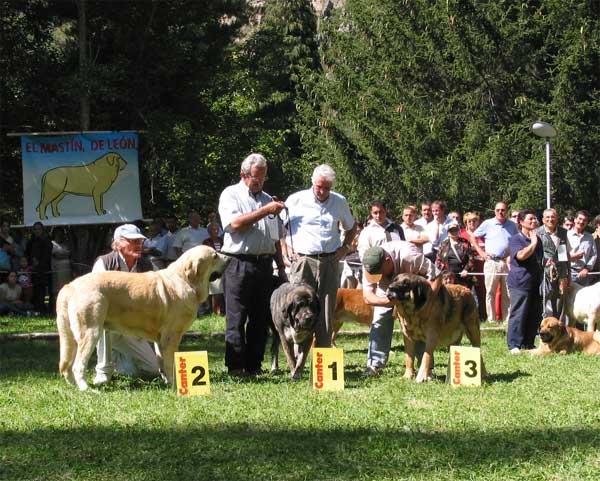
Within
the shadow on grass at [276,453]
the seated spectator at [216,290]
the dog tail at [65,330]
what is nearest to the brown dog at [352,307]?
the dog tail at [65,330]

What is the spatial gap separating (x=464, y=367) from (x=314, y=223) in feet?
6.24

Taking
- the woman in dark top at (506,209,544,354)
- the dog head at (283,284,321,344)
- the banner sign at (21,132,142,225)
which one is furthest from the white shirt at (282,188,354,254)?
the banner sign at (21,132,142,225)

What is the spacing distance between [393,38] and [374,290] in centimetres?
1411

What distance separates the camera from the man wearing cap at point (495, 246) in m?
13.4

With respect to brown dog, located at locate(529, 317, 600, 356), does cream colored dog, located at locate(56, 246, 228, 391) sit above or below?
above

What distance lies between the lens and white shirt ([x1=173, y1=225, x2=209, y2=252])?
1540 centimetres

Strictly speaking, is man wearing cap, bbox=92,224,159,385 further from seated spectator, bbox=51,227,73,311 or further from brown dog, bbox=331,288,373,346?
seated spectator, bbox=51,227,73,311

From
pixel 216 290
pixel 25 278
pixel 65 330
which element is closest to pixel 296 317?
pixel 65 330

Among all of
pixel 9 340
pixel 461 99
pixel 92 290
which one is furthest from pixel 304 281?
pixel 461 99

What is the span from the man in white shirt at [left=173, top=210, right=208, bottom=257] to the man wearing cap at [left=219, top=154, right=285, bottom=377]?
7.26m

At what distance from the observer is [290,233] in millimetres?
8297

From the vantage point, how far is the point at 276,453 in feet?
17.2

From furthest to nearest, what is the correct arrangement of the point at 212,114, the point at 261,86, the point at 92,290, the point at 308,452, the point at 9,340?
the point at 261,86
the point at 212,114
the point at 9,340
the point at 92,290
the point at 308,452

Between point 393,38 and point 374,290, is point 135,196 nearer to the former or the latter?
point 393,38
